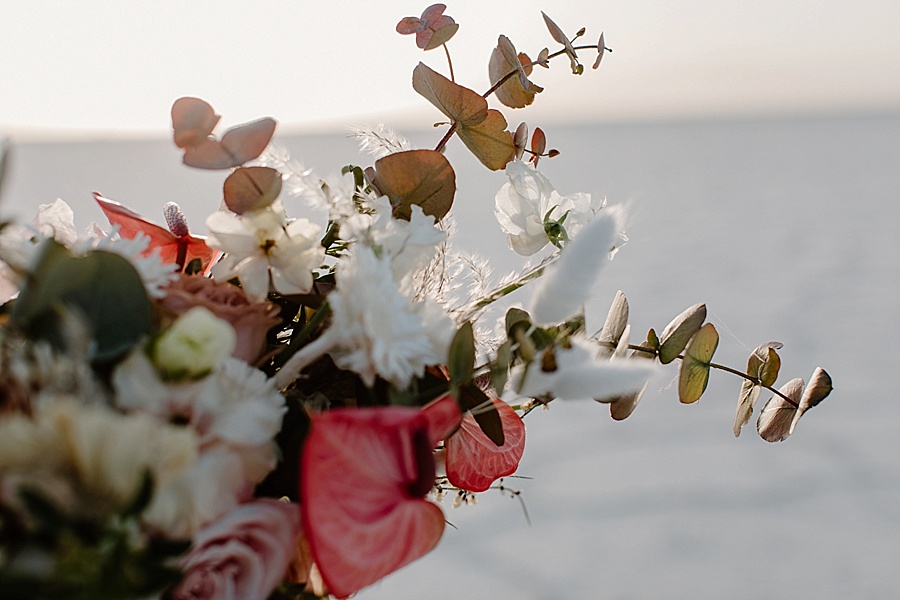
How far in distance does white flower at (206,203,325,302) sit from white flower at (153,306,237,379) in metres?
0.06

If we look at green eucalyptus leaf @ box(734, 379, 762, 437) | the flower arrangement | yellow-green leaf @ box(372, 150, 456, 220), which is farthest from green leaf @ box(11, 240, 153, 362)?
green eucalyptus leaf @ box(734, 379, 762, 437)

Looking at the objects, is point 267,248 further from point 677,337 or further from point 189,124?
point 677,337

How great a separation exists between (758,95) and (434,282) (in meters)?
6.06

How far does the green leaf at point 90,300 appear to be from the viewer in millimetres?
208

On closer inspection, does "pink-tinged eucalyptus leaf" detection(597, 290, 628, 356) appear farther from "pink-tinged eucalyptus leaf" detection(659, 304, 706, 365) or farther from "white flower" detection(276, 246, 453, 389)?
"white flower" detection(276, 246, 453, 389)

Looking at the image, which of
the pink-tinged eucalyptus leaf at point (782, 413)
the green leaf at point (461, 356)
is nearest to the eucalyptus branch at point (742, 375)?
the pink-tinged eucalyptus leaf at point (782, 413)

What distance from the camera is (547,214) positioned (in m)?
0.33

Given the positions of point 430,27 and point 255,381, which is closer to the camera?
point 255,381

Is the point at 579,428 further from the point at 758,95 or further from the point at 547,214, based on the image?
the point at 758,95

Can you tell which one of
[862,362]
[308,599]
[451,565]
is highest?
[308,599]

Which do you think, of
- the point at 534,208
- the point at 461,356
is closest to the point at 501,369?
the point at 461,356

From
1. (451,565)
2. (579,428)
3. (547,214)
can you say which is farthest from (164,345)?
(579,428)

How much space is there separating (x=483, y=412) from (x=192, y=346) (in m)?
0.11

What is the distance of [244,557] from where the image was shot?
220 millimetres
